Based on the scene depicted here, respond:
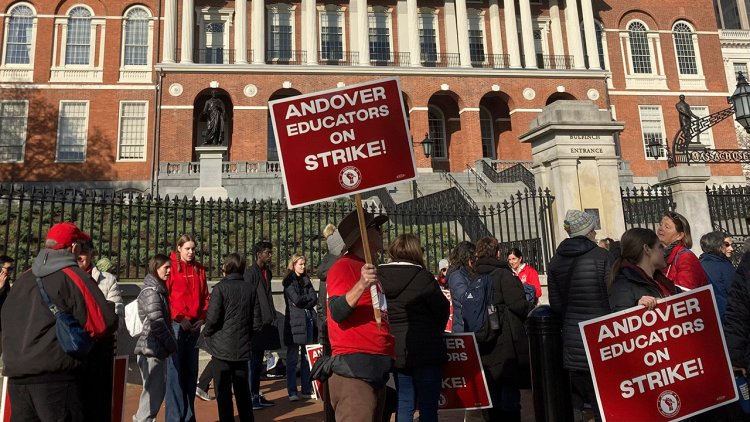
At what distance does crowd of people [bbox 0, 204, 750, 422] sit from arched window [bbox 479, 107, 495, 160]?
103 ft

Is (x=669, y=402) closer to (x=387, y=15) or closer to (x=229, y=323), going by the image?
(x=229, y=323)

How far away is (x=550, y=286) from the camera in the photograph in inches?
174

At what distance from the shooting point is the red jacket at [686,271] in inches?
183

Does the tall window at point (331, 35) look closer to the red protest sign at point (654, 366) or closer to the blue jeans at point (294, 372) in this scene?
the blue jeans at point (294, 372)

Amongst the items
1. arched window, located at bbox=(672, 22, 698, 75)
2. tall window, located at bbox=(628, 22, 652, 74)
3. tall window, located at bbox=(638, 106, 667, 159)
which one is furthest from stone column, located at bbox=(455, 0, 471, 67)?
arched window, located at bbox=(672, 22, 698, 75)

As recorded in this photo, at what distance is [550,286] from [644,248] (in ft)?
3.02

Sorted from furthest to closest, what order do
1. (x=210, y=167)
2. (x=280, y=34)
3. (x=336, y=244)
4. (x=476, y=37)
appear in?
(x=476, y=37), (x=280, y=34), (x=210, y=167), (x=336, y=244)

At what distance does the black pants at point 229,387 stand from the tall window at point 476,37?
109 feet

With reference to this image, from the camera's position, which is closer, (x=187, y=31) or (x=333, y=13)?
(x=187, y=31)

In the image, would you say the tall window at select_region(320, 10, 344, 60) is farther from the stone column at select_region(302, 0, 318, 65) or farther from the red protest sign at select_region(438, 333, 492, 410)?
the red protest sign at select_region(438, 333, 492, 410)

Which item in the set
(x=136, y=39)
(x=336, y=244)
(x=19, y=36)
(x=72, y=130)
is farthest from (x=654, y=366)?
(x=19, y=36)

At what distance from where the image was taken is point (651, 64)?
37812mm

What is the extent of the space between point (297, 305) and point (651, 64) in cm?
3795

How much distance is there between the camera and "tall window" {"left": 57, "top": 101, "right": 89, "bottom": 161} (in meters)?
31.9
